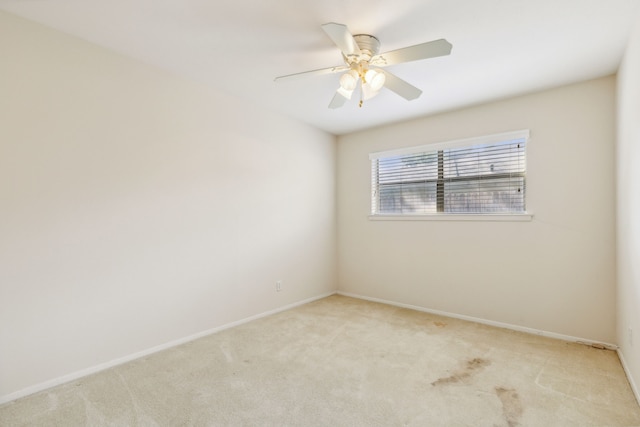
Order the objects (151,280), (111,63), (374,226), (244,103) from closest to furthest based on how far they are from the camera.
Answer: (111,63), (151,280), (244,103), (374,226)

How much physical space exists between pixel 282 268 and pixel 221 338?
1140 millimetres

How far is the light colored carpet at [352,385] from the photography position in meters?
1.84

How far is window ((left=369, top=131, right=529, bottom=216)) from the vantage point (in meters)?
3.34

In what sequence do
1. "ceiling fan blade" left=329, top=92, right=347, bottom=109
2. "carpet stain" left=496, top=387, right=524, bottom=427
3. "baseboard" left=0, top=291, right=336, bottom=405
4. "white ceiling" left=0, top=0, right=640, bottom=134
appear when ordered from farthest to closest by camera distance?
"ceiling fan blade" left=329, top=92, right=347, bottom=109 < "baseboard" left=0, top=291, right=336, bottom=405 < "white ceiling" left=0, top=0, right=640, bottom=134 < "carpet stain" left=496, top=387, right=524, bottom=427

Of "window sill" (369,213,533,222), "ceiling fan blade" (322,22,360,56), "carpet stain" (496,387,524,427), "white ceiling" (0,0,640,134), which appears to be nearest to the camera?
"ceiling fan blade" (322,22,360,56)

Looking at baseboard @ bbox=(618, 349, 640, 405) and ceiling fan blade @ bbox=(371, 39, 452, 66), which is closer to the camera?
ceiling fan blade @ bbox=(371, 39, 452, 66)

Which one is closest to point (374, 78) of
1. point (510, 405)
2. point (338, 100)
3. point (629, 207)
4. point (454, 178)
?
point (338, 100)

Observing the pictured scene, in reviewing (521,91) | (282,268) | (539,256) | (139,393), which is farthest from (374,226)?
(139,393)

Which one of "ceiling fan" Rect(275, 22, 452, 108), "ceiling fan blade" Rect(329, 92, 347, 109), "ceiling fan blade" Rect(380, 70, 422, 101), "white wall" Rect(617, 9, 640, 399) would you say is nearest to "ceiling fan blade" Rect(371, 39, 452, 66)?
"ceiling fan" Rect(275, 22, 452, 108)

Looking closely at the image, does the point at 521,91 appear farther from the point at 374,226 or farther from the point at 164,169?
the point at 164,169

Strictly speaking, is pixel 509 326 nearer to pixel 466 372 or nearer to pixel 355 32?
pixel 466 372

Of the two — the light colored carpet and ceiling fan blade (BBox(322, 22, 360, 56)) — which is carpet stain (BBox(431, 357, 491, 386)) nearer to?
the light colored carpet

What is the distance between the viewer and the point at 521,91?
3.10 m

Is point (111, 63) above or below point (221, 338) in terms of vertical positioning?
above
